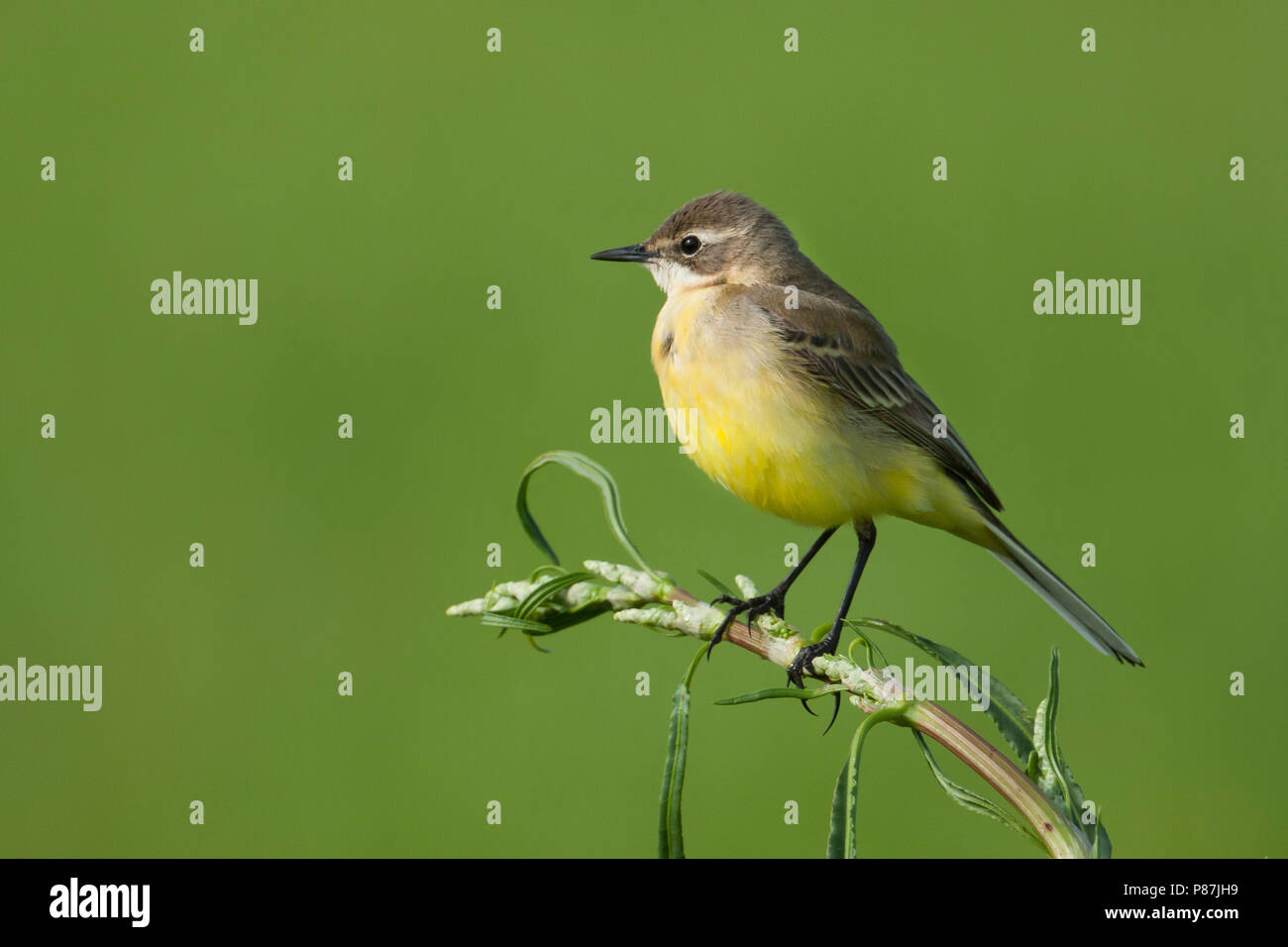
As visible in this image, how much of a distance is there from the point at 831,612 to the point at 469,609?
5.84 meters

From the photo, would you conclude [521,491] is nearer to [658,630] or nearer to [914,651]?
[658,630]

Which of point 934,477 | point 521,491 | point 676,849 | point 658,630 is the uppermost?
point 934,477

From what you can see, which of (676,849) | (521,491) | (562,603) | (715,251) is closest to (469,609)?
(562,603)

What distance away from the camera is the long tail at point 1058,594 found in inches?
172

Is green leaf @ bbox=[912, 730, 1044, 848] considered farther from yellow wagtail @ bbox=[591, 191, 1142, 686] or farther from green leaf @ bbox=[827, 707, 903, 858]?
yellow wagtail @ bbox=[591, 191, 1142, 686]

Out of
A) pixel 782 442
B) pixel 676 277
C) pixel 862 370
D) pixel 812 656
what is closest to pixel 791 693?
pixel 812 656

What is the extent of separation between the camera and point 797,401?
16.8ft

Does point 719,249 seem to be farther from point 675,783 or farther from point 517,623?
point 675,783

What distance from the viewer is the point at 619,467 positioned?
9070 millimetres

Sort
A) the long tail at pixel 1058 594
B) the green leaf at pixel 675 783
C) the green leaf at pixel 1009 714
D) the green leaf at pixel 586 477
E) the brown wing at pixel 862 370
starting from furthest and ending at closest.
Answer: the brown wing at pixel 862 370
the long tail at pixel 1058 594
the green leaf at pixel 586 477
the green leaf at pixel 1009 714
the green leaf at pixel 675 783

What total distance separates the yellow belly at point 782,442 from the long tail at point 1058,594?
0.17 m

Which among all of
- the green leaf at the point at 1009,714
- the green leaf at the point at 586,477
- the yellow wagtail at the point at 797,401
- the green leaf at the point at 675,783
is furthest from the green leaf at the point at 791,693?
the yellow wagtail at the point at 797,401

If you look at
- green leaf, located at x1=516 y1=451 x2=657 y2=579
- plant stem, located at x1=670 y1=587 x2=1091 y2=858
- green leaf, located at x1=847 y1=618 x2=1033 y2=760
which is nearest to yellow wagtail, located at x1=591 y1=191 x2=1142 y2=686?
green leaf, located at x1=516 y1=451 x2=657 y2=579

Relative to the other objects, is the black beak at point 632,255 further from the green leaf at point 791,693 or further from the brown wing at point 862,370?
the green leaf at point 791,693
